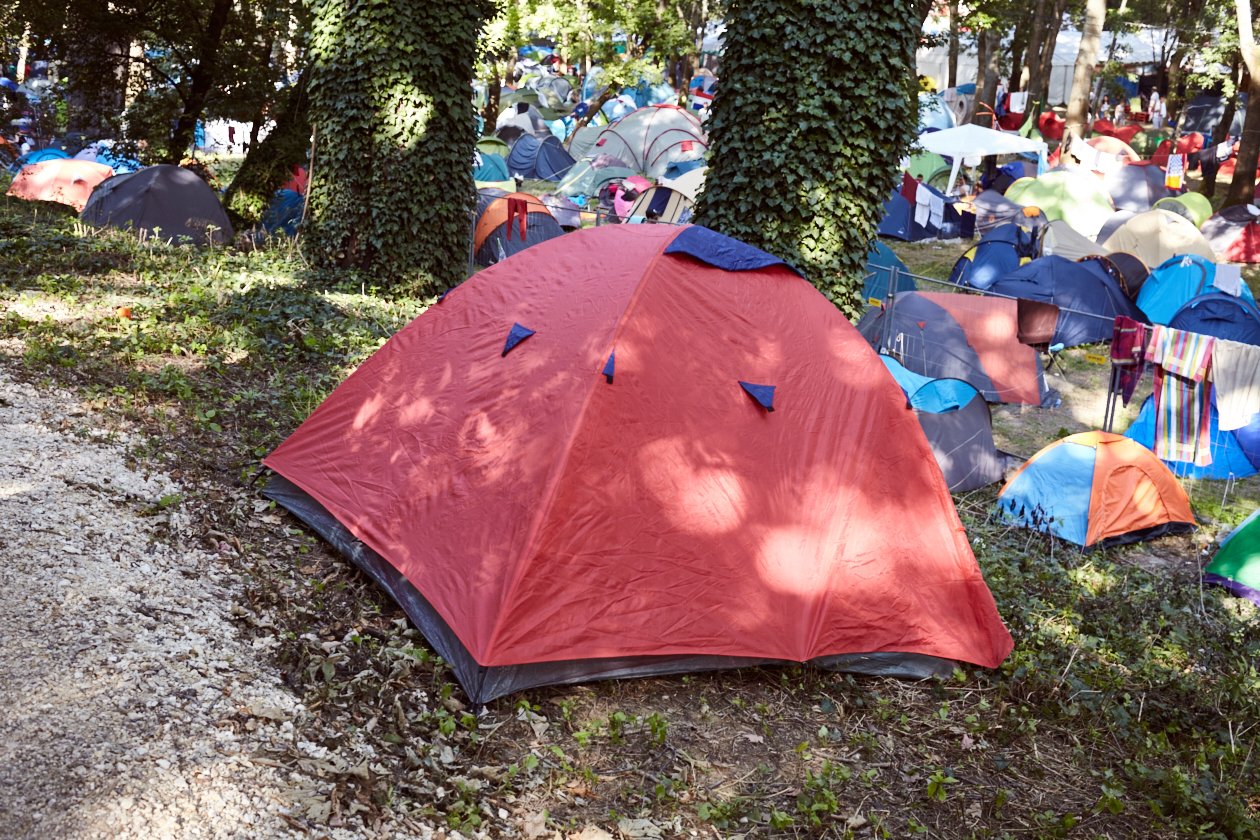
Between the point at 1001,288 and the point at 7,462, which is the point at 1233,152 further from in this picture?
the point at 7,462

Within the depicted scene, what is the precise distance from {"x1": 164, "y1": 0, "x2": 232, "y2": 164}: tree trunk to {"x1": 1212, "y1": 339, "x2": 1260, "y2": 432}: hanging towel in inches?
522

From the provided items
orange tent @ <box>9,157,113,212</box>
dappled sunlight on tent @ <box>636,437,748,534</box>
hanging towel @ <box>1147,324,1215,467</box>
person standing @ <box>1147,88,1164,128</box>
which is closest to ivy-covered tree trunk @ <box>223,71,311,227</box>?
orange tent @ <box>9,157,113,212</box>

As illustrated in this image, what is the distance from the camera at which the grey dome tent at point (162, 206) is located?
12672 millimetres

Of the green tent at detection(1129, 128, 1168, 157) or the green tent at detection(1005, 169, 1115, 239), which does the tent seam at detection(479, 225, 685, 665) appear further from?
the green tent at detection(1129, 128, 1168, 157)

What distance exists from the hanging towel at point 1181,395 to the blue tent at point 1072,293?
3.84 meters

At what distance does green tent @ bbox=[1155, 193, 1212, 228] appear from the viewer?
2036 centimetres

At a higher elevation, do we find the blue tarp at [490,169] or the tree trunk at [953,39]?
the tree trunk at [953,39]

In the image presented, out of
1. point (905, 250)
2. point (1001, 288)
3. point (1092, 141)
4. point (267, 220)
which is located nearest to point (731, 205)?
point (1001, 288)

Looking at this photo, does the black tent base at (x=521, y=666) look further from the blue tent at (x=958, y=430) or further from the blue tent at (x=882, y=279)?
the blue tent at (x=882, y=279)

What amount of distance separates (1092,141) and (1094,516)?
2525cm

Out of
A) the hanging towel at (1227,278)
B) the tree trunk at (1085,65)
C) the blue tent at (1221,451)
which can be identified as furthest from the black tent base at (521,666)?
the tree trunk at (1085,65)

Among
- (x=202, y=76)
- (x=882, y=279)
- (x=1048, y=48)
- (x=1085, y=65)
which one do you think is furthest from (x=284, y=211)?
(x=1048, y=48)

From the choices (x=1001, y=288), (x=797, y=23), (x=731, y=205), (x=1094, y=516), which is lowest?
(x=1094, y=516)

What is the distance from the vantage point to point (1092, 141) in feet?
98.2
